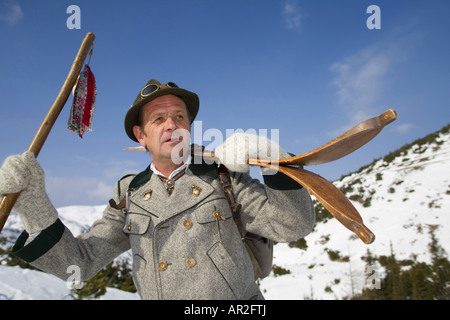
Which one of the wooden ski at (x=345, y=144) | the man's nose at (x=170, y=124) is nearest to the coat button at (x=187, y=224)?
the wooden ski at (x=345, y=144)

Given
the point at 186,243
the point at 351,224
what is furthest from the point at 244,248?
the point at 351,224

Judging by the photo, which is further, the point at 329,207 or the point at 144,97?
the point at 144,97

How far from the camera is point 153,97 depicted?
8.77ft

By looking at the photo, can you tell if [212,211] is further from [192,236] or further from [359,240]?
[359,240]

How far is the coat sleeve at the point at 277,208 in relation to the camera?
2.10 m

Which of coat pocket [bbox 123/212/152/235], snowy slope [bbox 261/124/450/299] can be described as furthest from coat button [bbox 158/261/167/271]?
snowy slope [bbox 261/124/450/299]

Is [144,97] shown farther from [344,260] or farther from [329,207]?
[344,260]

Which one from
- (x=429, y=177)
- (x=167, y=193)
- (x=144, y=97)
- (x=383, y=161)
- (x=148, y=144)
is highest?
(x=383, y=161)

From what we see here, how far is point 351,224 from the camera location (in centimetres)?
167

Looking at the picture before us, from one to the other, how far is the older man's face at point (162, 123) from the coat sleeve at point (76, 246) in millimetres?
615

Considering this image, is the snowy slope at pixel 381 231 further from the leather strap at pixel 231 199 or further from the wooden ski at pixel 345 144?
the wooden ski at pixel 345 144

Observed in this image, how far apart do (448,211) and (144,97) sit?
58.7ft

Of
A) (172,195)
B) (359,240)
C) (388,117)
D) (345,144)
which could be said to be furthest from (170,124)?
(359,240)

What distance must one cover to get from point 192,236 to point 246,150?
832 millimetres
